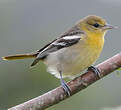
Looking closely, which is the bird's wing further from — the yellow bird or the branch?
the branch

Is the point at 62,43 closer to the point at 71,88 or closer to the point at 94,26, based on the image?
the point at 94,26

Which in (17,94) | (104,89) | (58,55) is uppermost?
(58,55)

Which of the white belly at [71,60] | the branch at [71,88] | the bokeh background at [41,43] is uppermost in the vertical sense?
the branch at [71,88]

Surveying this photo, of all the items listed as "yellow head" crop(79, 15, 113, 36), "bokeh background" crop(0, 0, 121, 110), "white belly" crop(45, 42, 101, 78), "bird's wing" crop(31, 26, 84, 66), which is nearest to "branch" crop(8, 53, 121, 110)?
"bokeh background" crop(0, 0, 121, 110)

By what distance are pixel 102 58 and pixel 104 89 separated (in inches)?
46.2

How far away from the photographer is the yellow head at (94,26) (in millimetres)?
5613

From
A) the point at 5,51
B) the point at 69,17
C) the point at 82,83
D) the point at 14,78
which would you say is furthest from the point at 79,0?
the point at 82,83

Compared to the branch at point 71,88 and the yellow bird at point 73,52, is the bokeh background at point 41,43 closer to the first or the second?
the branch at point 71,88

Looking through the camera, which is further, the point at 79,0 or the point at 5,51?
the point at 79,0

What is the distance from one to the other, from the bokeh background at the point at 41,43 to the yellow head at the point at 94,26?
1.04 metres

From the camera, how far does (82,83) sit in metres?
4.45

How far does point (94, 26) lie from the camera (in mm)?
5707

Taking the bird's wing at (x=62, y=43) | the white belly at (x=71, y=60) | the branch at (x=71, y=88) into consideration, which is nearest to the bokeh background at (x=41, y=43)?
the branch at (x=71, y=88)

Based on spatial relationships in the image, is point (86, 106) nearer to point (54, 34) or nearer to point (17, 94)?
point (17, 94)
